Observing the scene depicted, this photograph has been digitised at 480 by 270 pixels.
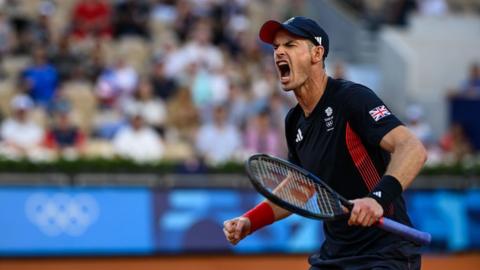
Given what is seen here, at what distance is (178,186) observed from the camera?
44.9 feet

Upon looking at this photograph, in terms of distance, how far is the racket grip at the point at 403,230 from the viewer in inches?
211

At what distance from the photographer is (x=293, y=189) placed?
556 centimetres

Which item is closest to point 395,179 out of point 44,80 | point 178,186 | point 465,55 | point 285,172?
point 285,172

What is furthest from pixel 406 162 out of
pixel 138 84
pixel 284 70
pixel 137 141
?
pixel 138 84

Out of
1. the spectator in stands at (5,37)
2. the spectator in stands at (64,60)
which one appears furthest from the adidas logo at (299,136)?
the spectator in stands at (5,37)

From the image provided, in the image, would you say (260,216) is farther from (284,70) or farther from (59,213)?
(59,213)

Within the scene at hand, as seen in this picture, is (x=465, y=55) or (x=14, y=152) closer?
(x=14, y=152)

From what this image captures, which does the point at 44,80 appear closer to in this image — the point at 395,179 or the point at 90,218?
the point at 90,218

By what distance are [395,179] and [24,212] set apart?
8599mm

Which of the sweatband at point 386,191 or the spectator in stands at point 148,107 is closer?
the sweatband at point 386,191

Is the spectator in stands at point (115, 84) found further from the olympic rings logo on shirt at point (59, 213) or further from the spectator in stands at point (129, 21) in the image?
the olympic rings logo on shirt at point (59, 213)

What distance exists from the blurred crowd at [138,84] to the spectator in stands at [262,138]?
16 millimetres

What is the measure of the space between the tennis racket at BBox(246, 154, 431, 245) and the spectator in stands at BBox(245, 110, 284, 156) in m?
8.95

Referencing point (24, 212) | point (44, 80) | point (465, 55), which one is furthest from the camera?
point (465, 55)
